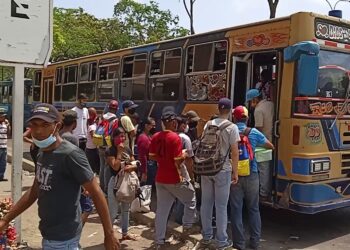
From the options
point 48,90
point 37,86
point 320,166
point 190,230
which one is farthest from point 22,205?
point 37,86

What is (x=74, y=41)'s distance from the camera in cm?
2819

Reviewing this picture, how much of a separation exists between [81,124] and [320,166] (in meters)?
4.69

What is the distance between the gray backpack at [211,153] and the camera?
526 cm

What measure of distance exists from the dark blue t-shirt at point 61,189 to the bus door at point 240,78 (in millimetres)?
4435

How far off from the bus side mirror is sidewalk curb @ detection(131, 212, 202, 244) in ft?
7.42

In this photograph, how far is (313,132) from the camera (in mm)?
6055

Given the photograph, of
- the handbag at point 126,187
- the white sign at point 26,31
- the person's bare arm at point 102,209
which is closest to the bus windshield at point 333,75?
the handbag at point 126,187

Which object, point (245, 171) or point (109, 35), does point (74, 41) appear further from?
point (245, 171)

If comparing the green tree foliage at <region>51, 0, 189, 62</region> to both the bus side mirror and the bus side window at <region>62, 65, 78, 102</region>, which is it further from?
the bus side mirror

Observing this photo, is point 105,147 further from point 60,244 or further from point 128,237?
point 60,244

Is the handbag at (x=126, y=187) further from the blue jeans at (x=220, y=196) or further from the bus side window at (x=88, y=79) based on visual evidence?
the bus side window at (x=88, y=79)

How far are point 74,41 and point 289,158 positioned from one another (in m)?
24.0

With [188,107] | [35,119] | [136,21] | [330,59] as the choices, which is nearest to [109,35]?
[136,21]

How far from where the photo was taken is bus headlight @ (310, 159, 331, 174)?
6.00m
